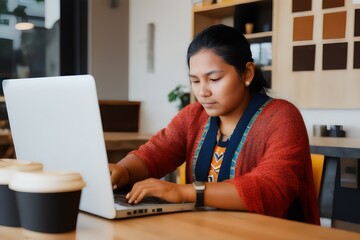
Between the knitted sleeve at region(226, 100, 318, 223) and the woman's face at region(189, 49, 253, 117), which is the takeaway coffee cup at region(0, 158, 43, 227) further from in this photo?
the woman's face at region(189, 49, 253, 117)

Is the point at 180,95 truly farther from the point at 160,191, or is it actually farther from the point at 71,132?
the point at 71,132

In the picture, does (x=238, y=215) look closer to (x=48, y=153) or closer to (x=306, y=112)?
(x=48, y=153)

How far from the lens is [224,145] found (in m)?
1.37

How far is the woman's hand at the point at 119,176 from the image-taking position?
125 centimetres

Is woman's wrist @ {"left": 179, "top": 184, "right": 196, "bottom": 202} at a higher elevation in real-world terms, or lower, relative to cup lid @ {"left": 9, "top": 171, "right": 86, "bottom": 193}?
lower

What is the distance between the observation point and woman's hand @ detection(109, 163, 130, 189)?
1.25m

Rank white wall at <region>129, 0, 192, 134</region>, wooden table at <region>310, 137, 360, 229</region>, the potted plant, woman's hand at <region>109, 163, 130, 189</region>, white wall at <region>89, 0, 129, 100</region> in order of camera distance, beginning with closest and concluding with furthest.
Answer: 1. woman's hand at <region>109, 163, 130, 189</region>
2. wooden table at <region>310, 137, 360, 229</region>
3. the potted plant
4. white wall at <region>129, 0, 192, 134</region>
5. white wall at <region>89, 0, 129, 100</region>

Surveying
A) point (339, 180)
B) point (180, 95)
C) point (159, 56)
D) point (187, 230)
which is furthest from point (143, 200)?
point (159, 56)

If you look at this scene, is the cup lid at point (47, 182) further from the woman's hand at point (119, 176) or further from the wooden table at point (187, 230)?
the woman's hand at point (119, 176)

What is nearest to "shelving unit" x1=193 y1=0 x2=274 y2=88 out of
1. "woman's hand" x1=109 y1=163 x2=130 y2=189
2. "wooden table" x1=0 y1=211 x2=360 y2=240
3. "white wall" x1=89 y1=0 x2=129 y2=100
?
"white wall" x1=89 y1=0 x2=129 y2=100

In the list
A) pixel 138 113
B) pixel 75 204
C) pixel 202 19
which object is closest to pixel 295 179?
pixel 75 204

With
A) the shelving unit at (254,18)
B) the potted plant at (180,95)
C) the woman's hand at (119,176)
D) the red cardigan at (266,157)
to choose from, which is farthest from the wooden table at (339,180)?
the potted plant at (180,95)

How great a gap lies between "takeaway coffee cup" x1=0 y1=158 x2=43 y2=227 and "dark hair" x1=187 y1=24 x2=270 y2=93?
2.19ft

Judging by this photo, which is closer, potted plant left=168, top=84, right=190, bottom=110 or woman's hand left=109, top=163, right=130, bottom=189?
woman's hand left=109, top=163, right=130, bottom=189
